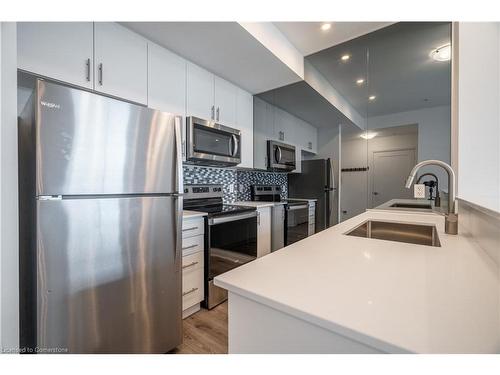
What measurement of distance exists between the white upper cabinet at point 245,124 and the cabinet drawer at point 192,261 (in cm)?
117

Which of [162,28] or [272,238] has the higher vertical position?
[162,28]

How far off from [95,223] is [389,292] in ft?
3.96

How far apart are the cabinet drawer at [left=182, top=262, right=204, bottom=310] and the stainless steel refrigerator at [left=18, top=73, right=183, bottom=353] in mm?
352

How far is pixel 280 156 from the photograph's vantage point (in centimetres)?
293

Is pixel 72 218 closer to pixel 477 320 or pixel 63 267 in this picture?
pixel 63 267

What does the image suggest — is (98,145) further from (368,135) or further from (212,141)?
(368,135)

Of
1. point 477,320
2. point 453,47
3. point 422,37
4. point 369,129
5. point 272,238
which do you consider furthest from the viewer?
point 272,238

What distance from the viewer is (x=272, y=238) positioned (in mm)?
2684

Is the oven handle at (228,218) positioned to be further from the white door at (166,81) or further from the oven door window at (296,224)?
the oven door window at (296,224)

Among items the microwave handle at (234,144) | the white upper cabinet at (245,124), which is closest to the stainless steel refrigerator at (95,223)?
the microwave handle at (234,144)

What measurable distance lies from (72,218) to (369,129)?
2.35 meters

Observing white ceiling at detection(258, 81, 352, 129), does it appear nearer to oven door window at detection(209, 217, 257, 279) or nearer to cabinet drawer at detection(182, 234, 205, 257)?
oven door window at detection(209, 217, 257, 279)

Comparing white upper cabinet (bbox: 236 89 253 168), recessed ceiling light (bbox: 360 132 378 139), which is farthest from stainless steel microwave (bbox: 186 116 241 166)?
recessed ceiling light (bbox: 360 132 378 139)
